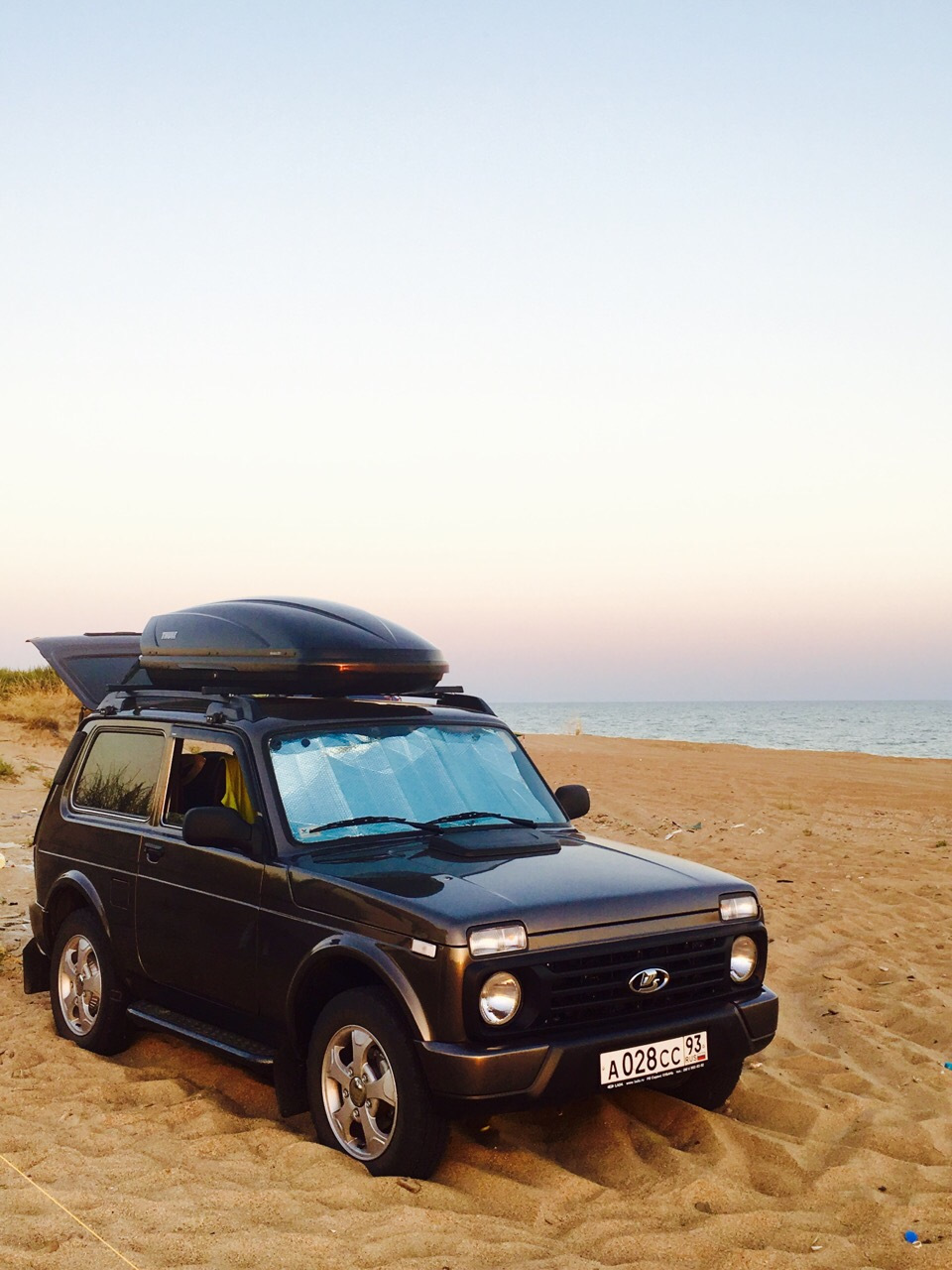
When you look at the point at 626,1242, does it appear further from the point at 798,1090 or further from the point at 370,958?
the point at 798,1090

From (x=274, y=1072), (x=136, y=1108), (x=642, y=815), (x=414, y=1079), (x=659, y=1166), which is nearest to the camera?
(x=414, y=1079)

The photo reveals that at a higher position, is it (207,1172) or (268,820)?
(268,820)

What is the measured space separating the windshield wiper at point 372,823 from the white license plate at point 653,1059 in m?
1.40

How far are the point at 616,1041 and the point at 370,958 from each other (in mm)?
999

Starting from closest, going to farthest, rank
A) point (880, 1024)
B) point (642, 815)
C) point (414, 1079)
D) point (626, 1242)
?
point (626, 1242), point (414, 1079), point (880, 1024), point (642, 815)

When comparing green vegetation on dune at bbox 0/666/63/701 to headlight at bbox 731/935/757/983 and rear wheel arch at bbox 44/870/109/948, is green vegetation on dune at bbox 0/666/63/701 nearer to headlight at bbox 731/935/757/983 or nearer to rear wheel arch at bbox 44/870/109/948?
rear wheel arch at bbox 44/870/109/948

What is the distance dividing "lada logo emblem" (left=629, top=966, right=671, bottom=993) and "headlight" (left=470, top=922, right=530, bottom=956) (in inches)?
22.4

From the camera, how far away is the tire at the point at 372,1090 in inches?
178

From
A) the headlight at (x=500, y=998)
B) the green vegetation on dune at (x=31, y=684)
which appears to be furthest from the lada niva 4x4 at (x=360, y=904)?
the green vegetation on dune at (x=31, y=684)

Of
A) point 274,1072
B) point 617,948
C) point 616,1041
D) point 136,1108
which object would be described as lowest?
point 136,1108

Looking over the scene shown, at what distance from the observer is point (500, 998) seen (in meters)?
4.50

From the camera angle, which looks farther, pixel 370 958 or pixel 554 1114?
pixel 554 1114

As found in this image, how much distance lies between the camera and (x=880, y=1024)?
712 cm

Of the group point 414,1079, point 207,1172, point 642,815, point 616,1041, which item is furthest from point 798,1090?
point 642,815
